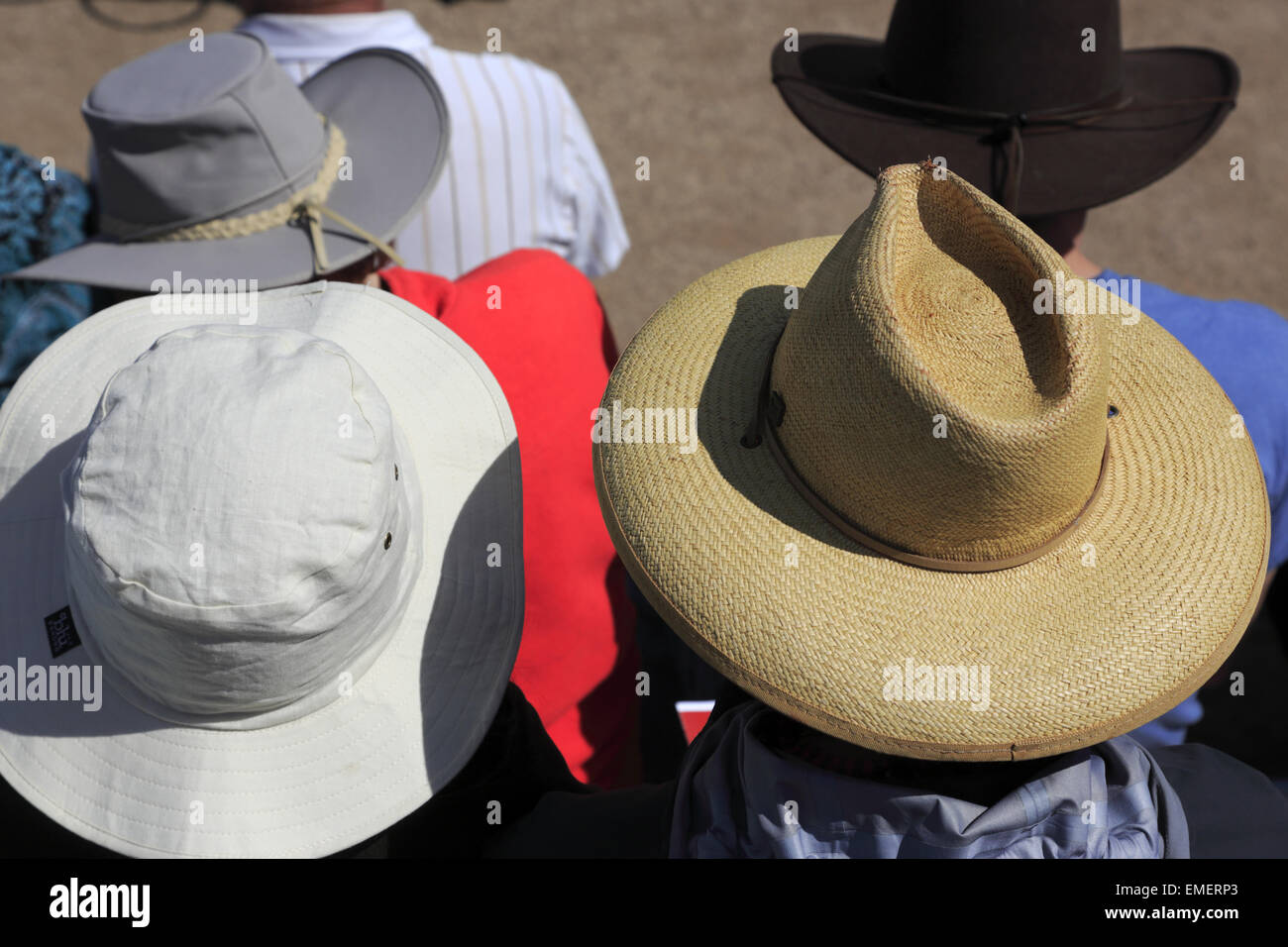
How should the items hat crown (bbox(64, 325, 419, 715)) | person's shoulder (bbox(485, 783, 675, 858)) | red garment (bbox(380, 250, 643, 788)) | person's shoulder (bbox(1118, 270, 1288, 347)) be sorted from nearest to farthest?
hat crown (bbox(64, 325, 419, 715)) → person's shoulder (bbox(485, 783, 675, 858)) → red garment (bbox(380, 250, 643, 788)) → person's shoulder (bbox(1118, 270, 1288, 347))

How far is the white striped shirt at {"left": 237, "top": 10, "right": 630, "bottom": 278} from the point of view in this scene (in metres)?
2.76

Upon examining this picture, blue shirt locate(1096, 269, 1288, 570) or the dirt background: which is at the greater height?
the dirt background

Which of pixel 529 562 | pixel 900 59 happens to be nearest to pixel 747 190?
pixel 900 59

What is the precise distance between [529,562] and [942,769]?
792 millimetres

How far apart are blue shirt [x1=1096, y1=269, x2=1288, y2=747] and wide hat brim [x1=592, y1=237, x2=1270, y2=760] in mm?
525

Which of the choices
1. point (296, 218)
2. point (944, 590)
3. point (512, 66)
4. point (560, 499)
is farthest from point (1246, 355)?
point (512, 66)

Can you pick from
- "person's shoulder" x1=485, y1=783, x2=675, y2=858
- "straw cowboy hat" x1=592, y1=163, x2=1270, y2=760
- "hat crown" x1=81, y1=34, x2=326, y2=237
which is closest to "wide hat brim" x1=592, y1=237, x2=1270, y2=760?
"straw cowboy hat" x1=592, y1=163, x2=1270, y2=760

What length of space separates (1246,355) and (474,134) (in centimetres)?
189

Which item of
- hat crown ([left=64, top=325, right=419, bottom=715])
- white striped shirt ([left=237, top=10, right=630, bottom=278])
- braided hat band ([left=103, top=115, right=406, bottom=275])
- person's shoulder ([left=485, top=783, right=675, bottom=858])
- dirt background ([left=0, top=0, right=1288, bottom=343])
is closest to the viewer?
hat crown ([left=64, top=325, right=419, bottom=715])

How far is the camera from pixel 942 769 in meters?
1.32

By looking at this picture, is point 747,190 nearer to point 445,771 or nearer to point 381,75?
point 381,75

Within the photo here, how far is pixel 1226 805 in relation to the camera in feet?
4.80

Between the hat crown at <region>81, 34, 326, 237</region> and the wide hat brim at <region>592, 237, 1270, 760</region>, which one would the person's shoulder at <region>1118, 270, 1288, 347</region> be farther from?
the hat crown at <region>81, 34, 326, 237</region>

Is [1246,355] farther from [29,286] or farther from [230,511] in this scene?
[29,286]
